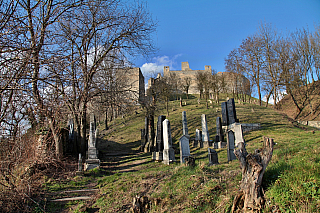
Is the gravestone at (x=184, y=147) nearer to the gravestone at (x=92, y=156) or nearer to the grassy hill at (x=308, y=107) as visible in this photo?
the gravestone at (x=92, y=156)

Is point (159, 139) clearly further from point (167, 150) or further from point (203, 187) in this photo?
point (203, 187)

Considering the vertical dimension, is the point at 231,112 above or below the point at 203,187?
above

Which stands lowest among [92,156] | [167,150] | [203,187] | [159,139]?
[203,187]

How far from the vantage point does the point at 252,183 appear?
3910 mm

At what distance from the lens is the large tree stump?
378 centimetres

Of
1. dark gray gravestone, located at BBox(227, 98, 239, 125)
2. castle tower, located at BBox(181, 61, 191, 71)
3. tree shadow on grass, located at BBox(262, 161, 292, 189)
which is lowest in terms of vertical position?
tree shadow on grass, located at BBox(262, 161, 292, 189)

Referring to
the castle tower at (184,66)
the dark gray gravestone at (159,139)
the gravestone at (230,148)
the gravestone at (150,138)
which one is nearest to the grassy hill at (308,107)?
the gravestone at (150,138)

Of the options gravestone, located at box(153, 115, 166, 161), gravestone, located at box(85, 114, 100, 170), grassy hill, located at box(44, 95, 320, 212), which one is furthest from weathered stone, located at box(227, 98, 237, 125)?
gravestone, located at box(85, 114, 100, 170)

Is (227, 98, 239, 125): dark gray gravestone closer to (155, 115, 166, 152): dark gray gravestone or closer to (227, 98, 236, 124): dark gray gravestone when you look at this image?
(227, 98, 236, 124): dark gray gravestone

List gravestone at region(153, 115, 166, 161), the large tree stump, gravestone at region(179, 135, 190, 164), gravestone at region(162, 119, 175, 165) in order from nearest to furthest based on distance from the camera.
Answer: the large tree stump < gravestone at region(179, 135, 190, 164) < gravestone at region(162, 119, 175, 165) < gravestone at region(153, 115, 166, 161)

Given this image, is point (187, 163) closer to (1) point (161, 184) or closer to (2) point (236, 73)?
(1) point (161, 184)

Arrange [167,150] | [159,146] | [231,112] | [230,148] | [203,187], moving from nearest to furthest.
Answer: [203,187] → [230,148] → [167,150] → [159,146] → [231,112]

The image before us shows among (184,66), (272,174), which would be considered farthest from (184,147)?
(184,66)

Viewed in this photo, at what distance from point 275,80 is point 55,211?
29912 mm
